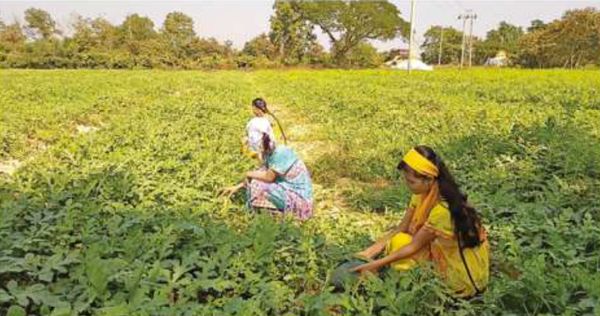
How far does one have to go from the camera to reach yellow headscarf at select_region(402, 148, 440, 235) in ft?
11.5

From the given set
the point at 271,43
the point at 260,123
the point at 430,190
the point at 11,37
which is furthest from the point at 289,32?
the point at 430,190

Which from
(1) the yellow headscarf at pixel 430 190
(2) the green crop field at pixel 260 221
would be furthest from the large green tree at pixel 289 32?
(1) the yellow headscarf at pixel 430 190

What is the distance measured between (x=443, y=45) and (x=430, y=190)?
102 metres

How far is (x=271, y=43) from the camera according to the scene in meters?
76.1

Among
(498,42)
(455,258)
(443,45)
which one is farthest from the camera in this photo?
(443,45)

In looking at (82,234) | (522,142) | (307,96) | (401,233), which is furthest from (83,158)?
(307,96)

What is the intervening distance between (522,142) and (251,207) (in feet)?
13.5

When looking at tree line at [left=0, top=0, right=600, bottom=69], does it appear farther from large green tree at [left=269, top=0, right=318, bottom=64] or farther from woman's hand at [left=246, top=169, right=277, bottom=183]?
woman's hand at [left=246, top=169, right=277, bottom=183]

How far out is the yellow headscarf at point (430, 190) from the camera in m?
3.49

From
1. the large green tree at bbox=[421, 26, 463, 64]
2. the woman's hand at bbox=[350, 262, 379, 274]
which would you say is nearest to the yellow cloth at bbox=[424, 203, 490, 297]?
the woman's hand at bbox=[350, 262, 379, 274]

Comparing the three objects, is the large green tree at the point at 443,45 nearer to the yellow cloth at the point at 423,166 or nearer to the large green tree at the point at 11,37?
the large green tree at the point at 11,37

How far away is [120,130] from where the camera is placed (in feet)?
31.5

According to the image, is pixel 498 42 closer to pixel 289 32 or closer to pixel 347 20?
pixel 347 20

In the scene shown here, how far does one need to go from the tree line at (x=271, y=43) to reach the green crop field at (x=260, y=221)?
49.1 m
